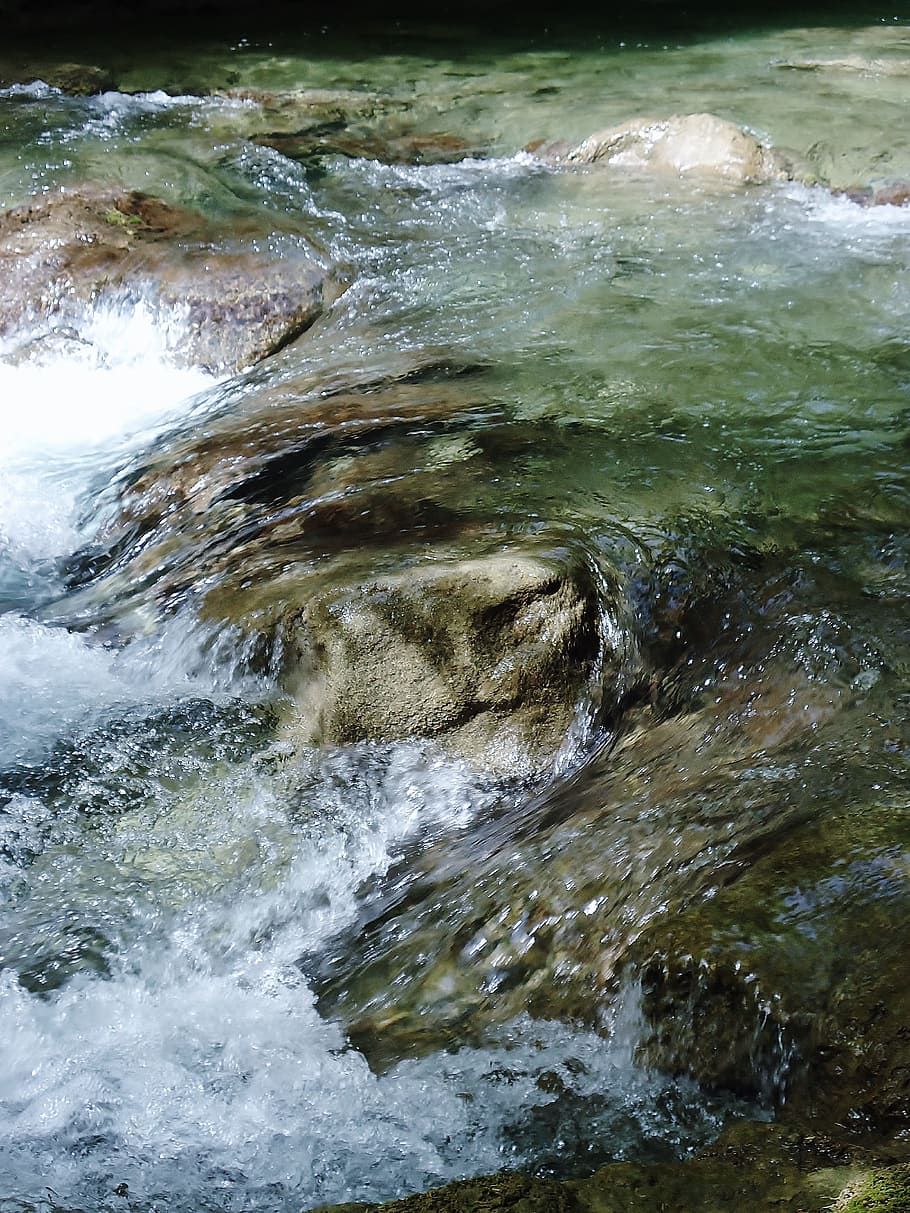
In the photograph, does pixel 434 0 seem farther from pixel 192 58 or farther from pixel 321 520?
pixel 321 520

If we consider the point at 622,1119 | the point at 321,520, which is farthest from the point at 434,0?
the point at 622,1119

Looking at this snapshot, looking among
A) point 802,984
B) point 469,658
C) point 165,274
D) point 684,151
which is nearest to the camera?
point 802,984

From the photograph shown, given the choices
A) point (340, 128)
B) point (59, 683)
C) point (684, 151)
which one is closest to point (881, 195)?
point (684, 151)

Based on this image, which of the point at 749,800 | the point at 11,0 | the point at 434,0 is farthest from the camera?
the point at 434,0

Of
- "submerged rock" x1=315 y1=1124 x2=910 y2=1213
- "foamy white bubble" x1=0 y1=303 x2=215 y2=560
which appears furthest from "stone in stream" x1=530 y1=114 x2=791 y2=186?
"submerged rock" x1=315 y1=1124 x2=910 y2=1213

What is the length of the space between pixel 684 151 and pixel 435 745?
5.19 meters

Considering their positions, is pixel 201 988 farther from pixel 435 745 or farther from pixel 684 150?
pixel 684 150

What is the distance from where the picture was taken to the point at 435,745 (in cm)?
341

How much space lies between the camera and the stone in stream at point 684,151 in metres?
7.11

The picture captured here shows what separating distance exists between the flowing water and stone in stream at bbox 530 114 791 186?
0.80 ft

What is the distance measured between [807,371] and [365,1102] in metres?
3.61

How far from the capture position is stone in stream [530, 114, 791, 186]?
711cm

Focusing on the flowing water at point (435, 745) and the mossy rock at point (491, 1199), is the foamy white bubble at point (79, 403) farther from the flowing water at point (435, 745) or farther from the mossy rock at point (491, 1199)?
the mossy rock at point (491, 1199)

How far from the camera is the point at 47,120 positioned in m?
7.79
